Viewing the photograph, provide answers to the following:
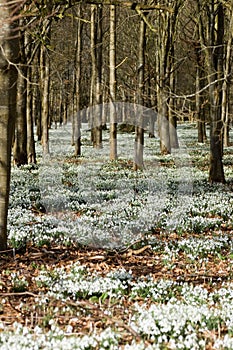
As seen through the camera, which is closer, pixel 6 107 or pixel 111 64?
pixel 6 107

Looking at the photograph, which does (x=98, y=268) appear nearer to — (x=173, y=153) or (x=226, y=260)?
(x=226, y=260)

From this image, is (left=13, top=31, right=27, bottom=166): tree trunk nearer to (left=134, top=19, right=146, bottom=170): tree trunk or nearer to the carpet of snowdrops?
(left=134, top=19, right=146, bottom=170): tree trunk

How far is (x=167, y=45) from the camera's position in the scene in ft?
91.1

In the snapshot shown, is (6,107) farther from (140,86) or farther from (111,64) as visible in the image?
(111,64)

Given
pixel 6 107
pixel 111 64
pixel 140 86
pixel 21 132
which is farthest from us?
pixel 111 64

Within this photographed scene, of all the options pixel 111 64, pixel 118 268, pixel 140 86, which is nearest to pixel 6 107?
pixel 118 268

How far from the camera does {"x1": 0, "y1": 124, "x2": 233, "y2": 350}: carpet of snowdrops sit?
16.8ft

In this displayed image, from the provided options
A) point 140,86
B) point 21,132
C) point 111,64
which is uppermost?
point 111,64

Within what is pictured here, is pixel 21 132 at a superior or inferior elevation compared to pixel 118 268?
superior

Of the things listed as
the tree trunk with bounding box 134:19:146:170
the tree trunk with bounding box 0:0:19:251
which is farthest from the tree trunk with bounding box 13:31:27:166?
the tree trunk with bounding box 0:0:19:251

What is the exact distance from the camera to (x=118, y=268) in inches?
307

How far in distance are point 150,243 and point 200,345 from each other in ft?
14.5

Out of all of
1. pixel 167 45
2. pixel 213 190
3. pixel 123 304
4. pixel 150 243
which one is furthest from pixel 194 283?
pixel 167 45

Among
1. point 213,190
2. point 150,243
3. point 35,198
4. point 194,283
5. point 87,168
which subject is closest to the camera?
point 194,283
